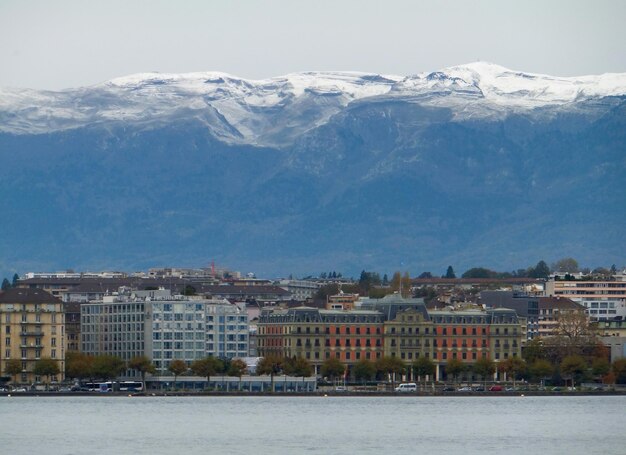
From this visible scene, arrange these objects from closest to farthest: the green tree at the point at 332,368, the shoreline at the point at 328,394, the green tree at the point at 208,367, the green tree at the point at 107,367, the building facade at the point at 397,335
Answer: the shoreline at the point at 328,394 < the green tree at the point at 107,367 < the green tree at the point at 208,367 < the green tree at the point at 332,368 < the building facade at the point at 397,335

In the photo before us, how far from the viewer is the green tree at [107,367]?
16838 centimetres

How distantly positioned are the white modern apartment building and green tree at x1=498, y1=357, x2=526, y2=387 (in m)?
22.0

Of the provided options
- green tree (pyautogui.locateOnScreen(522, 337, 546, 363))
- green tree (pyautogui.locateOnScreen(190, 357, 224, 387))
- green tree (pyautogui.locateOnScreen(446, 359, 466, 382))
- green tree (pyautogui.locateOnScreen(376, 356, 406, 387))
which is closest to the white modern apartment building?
green tree (pyautogui.locateOnScreen(190, 357, 224, 387))

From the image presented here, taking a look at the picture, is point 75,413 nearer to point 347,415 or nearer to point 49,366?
point 347,415

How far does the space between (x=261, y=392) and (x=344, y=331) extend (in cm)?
1952

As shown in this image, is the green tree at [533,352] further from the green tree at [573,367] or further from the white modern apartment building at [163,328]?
the white modern apartment building at [163,328]

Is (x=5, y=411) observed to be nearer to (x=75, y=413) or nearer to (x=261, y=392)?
(x=75, y=413)

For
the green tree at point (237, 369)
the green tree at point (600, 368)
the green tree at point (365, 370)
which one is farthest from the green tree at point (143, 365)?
the green tree at point (600, 368)

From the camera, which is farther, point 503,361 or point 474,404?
point 503,361

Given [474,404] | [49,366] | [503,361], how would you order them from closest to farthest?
1. [474,404]
2. [49,366]
3. [503,361]

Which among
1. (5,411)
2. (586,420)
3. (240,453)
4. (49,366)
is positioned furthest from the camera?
(49,366)

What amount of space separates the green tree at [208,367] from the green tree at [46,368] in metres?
9.65

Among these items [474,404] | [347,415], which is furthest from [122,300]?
[347,415]

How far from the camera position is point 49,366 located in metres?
167
